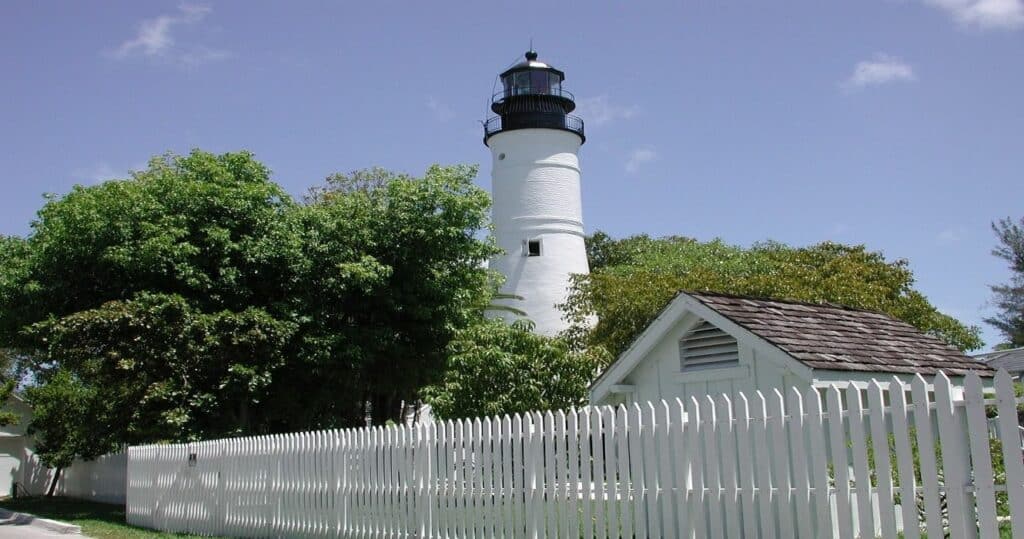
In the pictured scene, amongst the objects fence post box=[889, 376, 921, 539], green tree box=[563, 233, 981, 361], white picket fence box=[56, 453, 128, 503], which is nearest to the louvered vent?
fence post box=[889, 376, 921, 539]

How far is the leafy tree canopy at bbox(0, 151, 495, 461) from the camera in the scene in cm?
1909

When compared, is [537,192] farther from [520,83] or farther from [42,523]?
[42,523]

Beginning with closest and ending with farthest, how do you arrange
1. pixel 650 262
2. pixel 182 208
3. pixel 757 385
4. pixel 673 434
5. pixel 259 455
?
pixel 673 434, pixel 757 385, pixel 259 455, pixel 182 208, pixel 650 262

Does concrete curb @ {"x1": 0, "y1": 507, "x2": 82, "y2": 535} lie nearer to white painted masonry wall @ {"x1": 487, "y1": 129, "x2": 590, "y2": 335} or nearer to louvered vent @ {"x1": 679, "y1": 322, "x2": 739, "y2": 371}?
louvered vent @ {"x1": 679, "y1": 322, "x2": 739, "y2": 371}

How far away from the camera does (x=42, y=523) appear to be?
17.0 metres

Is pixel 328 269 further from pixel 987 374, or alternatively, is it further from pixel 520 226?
pixel 987 374

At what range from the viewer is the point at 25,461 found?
31125 millimetres

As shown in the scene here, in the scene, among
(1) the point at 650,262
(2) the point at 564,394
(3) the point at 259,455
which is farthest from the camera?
(1) the point at 650,262

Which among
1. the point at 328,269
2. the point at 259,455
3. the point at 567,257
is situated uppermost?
the point at 567,257

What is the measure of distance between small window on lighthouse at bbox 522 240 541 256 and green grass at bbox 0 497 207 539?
14230 mm

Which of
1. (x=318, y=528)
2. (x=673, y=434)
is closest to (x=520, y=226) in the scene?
(x=318, y=528)

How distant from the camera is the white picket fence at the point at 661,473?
627 centimetres

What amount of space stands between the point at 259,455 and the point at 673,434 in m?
7.57

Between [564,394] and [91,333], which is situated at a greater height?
[91,333]
